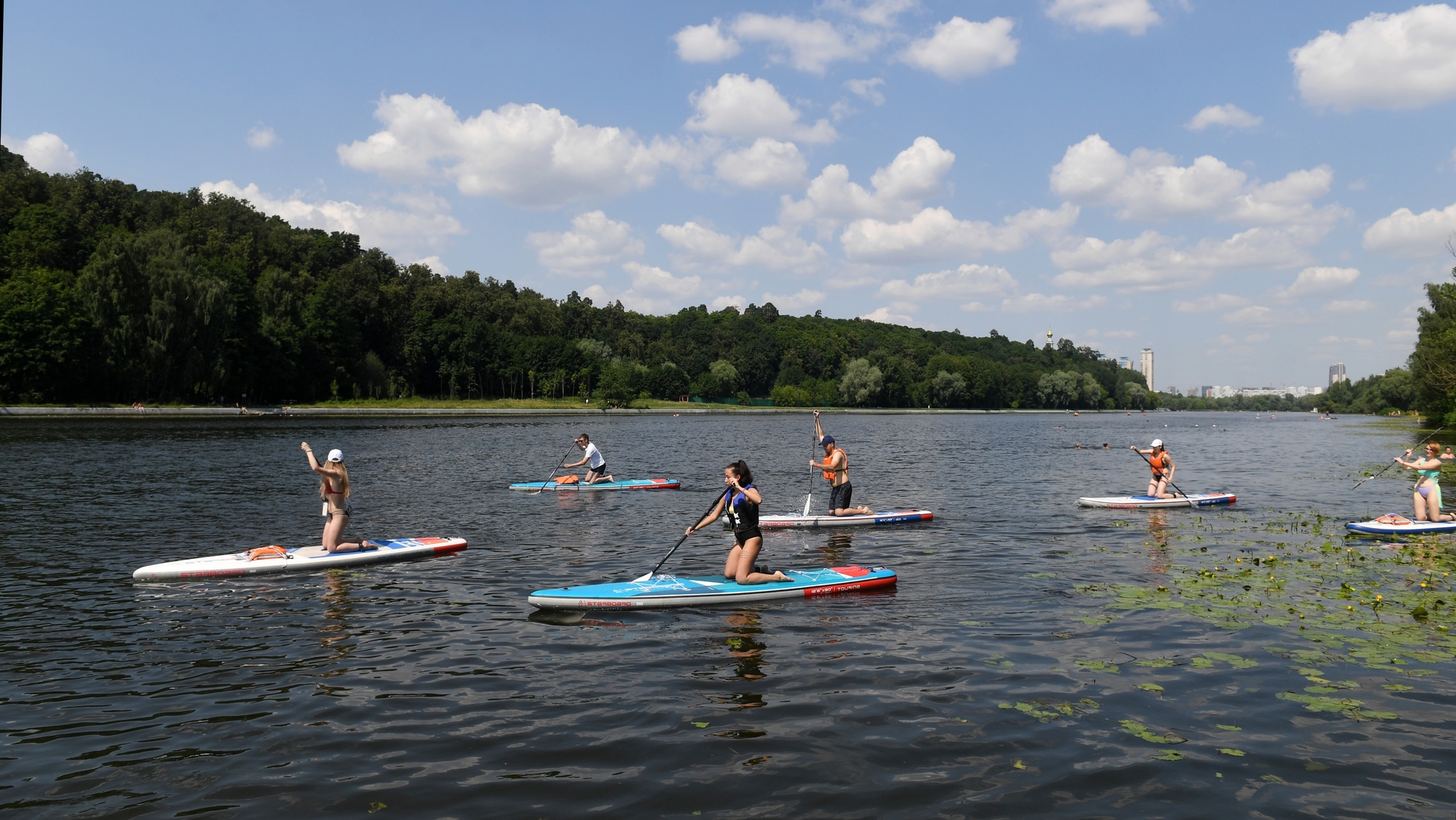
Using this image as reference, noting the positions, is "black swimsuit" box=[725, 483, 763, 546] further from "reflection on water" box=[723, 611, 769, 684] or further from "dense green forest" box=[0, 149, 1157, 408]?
"dense green forest" box=[0, 149, 1157, 408]

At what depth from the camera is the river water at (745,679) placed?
7.79 meters

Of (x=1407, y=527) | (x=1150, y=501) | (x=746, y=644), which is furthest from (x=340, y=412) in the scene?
(x=1407, y=527)

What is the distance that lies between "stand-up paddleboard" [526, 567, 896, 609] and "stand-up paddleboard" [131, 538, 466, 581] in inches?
213

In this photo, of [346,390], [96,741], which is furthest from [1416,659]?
[346,390]

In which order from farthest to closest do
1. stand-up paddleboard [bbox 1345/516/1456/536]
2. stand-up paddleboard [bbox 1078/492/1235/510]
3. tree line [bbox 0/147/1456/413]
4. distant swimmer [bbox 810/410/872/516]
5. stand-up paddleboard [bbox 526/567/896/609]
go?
tree line [bbox 0/147/1456/413] → stand-up paddleboard [bbox 1078/492/1235/510] → distant swimmer [bbox 810/410/872/516] → stand-up paddleboard [bbox 1345/516/1456/536] → stand-up paddleboard [bbox 526/567/896/609]

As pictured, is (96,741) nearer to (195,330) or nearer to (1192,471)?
(1192,471)

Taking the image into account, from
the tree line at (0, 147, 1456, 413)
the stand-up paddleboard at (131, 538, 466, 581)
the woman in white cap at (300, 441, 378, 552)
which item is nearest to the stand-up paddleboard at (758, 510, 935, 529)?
the stand-up paddleboard at (131, 538, 466, 581)

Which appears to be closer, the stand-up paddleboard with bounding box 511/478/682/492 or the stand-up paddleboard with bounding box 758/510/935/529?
the stand-up paddleboard with bounding box 758/510/935/529

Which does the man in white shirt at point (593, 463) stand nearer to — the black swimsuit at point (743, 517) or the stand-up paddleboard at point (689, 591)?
the stand-up paddleboard at point (689, 591)

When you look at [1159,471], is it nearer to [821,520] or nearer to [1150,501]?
[1150,501]

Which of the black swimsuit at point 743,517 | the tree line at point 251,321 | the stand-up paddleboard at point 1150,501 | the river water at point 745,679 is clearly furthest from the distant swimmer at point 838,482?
the tree line at point 251,321

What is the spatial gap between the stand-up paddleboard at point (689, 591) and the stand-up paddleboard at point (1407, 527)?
1431 cm

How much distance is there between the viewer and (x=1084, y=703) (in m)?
9.84

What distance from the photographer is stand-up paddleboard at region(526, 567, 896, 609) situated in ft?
46.2
